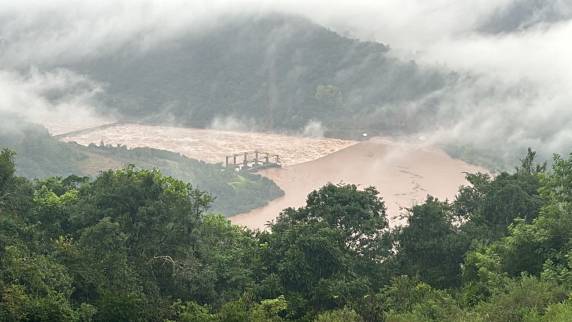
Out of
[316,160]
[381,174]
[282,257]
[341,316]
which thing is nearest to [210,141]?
[316,160]

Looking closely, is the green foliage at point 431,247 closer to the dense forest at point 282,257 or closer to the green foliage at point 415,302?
the dense forest at point 282,257

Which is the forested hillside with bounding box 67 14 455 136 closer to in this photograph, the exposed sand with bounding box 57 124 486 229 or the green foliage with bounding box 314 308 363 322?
the exposed sand with bounding box 57 124 486 229

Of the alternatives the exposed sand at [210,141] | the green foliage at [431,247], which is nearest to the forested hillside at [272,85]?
the exposed sand at [210,141]

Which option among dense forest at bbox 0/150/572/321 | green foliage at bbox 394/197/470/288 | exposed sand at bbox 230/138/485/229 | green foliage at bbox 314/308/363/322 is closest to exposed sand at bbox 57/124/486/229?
exposed sand at bbox 230/138/485/229

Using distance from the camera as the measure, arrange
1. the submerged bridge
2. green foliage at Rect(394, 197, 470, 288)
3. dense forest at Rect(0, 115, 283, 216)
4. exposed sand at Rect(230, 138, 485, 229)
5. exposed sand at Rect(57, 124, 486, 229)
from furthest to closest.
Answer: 1. the submerged bridge
2. dense forest at Rect(0, 115, 283, 216)
3. exposed sand at Rect(57, 124, 486, 229)
4. exposed sand at Rect(230, 138, 485, 229)
5. green foliage at Rect(394, 197, 470, 288)

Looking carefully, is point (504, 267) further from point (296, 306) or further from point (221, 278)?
point (221, 278)

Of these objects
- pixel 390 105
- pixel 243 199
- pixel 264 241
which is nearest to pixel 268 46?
pixel 390 105
